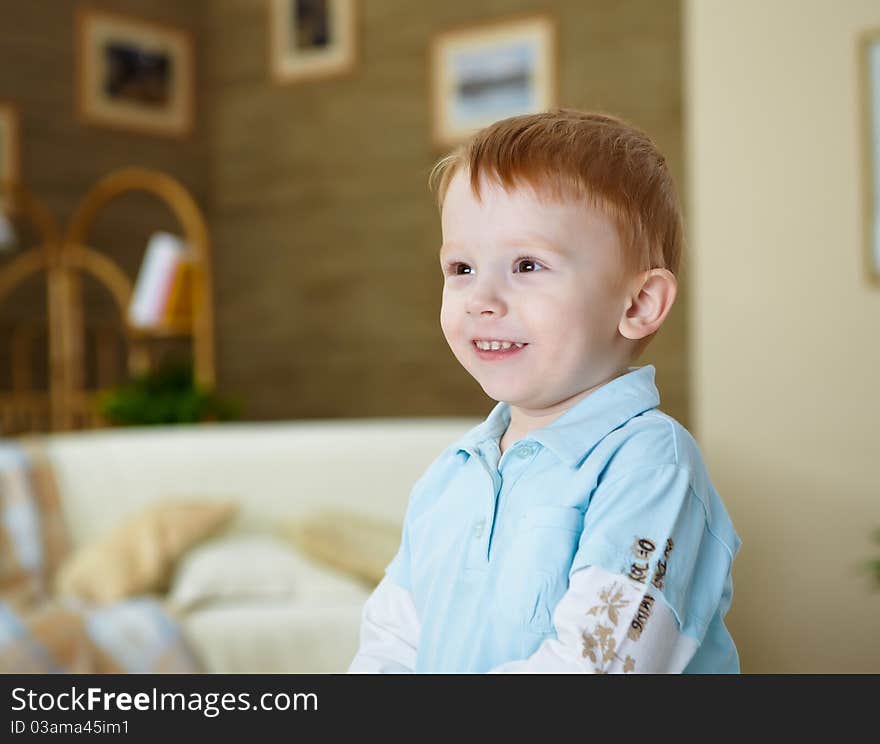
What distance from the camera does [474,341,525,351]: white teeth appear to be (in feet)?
1.76

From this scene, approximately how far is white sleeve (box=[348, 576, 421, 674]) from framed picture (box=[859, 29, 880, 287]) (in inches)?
65.9

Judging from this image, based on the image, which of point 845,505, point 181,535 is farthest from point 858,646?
point 181,535

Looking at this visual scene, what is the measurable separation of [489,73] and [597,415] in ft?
11.5

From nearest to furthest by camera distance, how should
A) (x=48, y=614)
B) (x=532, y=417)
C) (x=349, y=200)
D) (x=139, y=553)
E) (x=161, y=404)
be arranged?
(x=532, y=417) → (x=48, y=614) → (x=139, y=553) → (x=161, y=404) → (x=349, y=200)

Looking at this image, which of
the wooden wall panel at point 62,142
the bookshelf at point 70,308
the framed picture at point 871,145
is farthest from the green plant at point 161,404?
the framed picture at point 871,145

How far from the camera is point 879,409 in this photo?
203 centimetres

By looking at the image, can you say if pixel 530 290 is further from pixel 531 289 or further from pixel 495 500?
pixel 495 500

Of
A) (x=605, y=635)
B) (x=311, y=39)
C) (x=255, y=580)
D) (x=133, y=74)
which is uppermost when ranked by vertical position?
(x=311, y=39)

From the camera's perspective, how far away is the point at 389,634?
1.99ft

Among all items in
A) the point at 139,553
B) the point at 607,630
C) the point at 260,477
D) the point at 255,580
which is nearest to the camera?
the point at 607,630

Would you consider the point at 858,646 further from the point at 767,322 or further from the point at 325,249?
the point at 325,249

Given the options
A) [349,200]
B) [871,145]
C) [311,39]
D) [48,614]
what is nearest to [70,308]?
[349,200]
